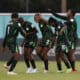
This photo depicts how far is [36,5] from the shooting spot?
28.7 meters

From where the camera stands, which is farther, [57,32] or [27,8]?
[27,8]

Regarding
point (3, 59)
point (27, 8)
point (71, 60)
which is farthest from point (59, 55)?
point (27, 8)

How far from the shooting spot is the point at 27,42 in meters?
17.8

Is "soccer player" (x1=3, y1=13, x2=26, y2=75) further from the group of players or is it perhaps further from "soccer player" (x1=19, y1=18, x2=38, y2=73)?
"soccer player" (x1=19, y1=18, x2=38, y2=73)

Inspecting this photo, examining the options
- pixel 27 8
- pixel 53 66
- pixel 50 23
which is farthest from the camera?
pixel 27 8

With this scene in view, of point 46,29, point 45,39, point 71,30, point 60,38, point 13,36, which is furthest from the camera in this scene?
point 45,39

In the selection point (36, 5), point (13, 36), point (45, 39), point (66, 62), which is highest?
point (13, 36)

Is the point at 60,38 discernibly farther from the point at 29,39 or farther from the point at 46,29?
the point at 29,39

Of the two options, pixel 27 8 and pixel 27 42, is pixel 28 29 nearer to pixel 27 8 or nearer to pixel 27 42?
pixel 27 42

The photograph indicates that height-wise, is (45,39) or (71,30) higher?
(71,30)

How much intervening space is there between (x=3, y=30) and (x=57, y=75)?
6.92 m

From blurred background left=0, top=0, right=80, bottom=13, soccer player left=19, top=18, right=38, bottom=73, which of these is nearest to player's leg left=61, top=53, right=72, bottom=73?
soccer player left=19, top=18, right=38, bottom=73

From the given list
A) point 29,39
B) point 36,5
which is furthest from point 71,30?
point 36,5

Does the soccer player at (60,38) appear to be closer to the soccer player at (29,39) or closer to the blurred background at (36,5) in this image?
the soccer player at (29,39)
